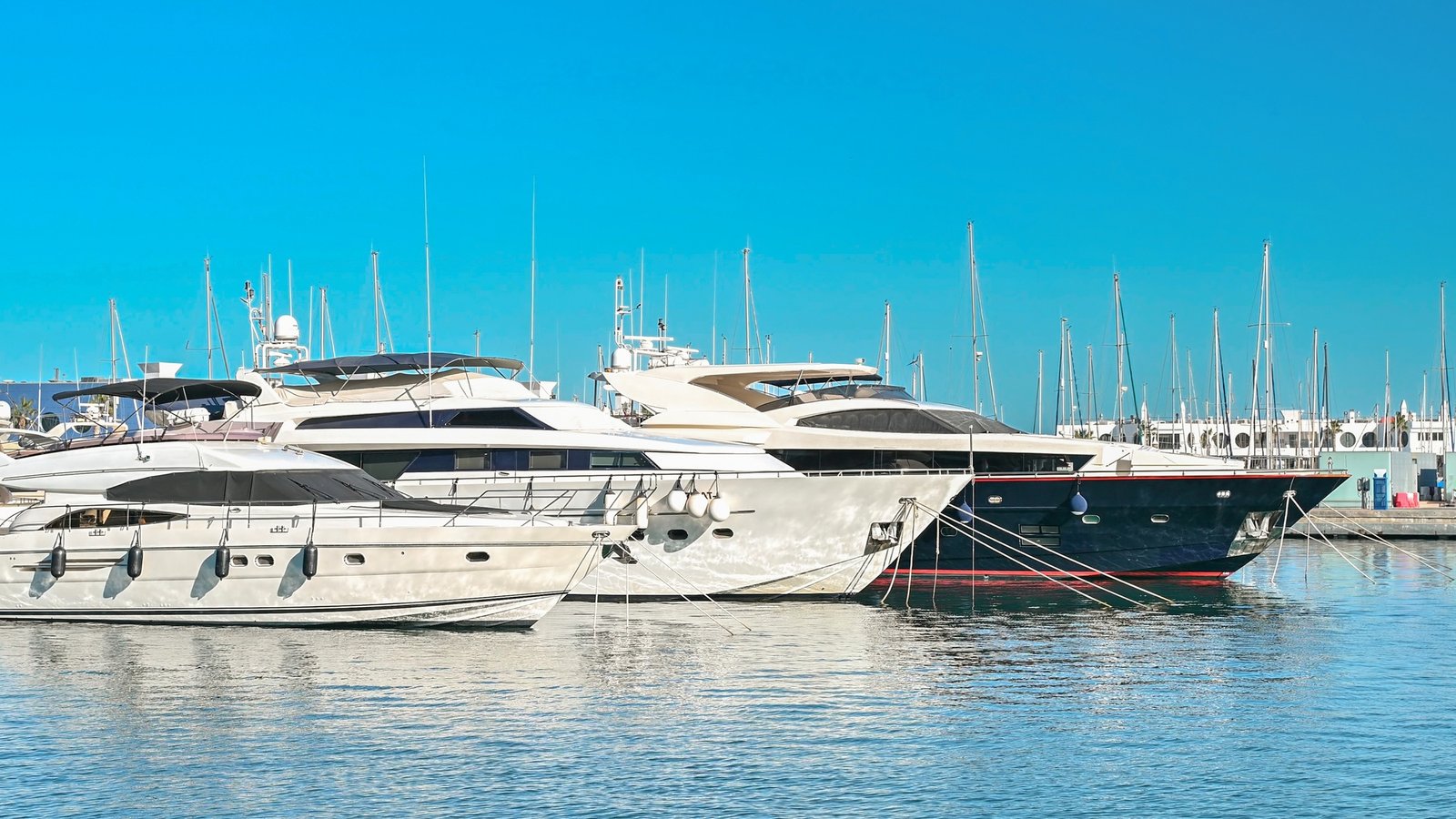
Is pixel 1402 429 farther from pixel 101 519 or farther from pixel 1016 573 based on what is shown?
pixel 101 519

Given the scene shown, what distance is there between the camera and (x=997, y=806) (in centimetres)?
1230

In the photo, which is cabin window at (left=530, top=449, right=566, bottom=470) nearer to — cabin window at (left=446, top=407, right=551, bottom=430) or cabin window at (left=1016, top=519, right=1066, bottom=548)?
cabin window at (left=446, top=407, right=551, bottom=430)

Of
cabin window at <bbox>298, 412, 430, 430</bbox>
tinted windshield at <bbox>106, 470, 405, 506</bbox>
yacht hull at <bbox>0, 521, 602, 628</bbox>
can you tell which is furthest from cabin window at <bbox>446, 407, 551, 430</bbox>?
yacht hull at <bbox>0, 521, 602, 628</bbox>

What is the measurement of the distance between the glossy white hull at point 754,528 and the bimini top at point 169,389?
5.22m

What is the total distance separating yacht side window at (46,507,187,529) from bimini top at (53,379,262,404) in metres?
4.19

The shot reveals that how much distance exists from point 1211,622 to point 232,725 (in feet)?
49.0

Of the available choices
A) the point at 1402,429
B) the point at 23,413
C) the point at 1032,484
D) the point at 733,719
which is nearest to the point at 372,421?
the point at 1032,484

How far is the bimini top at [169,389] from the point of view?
25.4 meters

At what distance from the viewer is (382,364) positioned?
28.7 metres

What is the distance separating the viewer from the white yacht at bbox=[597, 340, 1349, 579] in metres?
28.2

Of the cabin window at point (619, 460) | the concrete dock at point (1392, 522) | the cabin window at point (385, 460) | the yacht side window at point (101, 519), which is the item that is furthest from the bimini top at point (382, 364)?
the concrete dock at point (1392, 522)

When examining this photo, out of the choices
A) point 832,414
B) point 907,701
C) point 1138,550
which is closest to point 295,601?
point 907,701

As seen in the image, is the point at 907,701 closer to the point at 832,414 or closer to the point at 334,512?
the point at 334,512

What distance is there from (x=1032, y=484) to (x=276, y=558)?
14.2 metres
